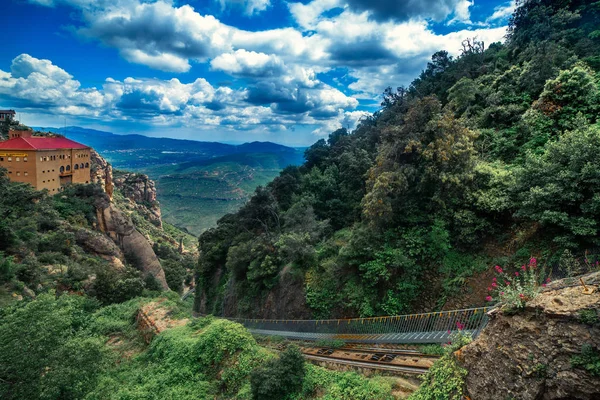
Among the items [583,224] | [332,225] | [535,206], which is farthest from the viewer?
[332,225]

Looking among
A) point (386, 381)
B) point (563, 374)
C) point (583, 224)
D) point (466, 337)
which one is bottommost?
point (386, 381)

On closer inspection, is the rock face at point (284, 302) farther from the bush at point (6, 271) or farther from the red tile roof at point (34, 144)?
the red tile roof at point (34, 144)

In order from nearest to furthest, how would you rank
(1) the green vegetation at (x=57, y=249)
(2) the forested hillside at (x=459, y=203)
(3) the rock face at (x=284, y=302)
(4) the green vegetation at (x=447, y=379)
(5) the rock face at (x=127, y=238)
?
(4) the green vegetation at (x=447, y=379)
(2) the forested hillside at (x=459, y=203)
(3) the rock face at (x=284, y=302)
(1) the green vegetation at (x=57, y=249)
(5) the rock face at (x=127, y=238)

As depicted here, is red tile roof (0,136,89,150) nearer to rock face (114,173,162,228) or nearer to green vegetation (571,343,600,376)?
rock face (114,173,162,228)

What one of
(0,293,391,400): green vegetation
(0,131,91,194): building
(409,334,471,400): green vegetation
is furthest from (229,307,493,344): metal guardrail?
(0,131,91,194): building

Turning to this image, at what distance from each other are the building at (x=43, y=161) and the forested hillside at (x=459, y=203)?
114ft

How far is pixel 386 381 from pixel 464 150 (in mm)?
11125

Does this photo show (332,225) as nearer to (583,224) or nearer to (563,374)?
(583,224)

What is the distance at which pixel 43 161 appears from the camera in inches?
1683

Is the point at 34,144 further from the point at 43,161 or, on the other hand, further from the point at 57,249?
the point at 57,249

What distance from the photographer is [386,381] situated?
9.27 metres

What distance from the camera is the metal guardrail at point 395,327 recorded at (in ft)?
37.3

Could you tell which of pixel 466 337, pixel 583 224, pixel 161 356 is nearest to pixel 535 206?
pixel 583 224

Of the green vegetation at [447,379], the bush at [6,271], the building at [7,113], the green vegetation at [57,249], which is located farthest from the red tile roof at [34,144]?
the green vegetation at [447,379]
